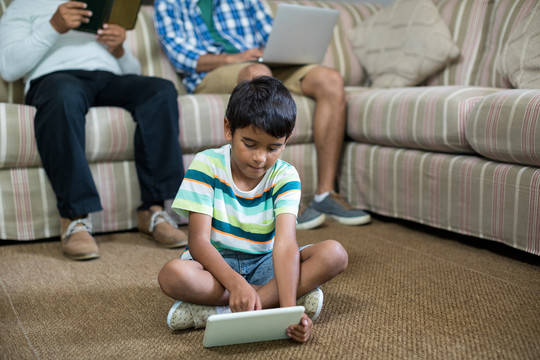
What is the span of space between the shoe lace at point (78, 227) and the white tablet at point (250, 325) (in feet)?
2.77

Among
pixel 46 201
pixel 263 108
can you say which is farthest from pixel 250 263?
pixel 46 201

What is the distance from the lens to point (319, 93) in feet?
6.82

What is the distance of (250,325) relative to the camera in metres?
0.90

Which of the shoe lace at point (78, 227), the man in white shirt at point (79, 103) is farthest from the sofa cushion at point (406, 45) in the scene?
A: the shoe lace at point (78, 227)

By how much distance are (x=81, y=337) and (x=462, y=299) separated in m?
0.78

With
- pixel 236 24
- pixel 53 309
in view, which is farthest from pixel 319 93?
pixel 53 309

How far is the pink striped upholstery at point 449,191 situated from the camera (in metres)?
1.45

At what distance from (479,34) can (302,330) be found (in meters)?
1.80

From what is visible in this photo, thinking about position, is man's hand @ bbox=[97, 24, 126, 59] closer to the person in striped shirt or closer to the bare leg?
the person in striped shirt

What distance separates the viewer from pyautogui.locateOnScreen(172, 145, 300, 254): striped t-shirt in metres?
1.06

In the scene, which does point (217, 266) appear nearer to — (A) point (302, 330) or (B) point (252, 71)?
(A) point (302, 330)

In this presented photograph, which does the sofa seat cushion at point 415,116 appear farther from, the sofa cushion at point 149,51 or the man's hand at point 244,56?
the sofa cushion at point 149,51

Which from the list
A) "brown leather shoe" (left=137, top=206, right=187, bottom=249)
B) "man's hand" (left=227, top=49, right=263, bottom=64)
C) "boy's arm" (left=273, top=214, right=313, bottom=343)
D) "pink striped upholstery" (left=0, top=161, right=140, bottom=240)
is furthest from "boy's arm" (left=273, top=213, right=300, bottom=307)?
"man's hand" (left=227, top=49, right=263, bottom=64)

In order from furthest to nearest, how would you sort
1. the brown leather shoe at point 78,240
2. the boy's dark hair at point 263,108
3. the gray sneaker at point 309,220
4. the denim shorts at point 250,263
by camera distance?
the gray sneaker at point 309,220, the brown leather shoe at point 78,240, the denim shorts at point 250,263, the boy's dark hair at point 263,108
